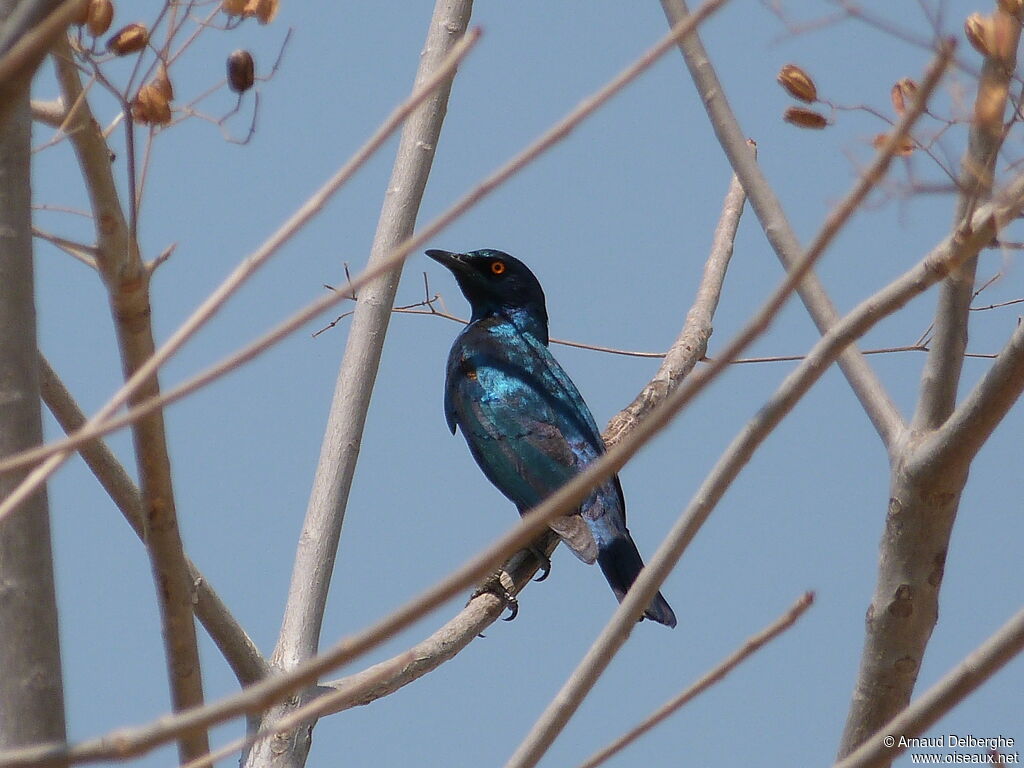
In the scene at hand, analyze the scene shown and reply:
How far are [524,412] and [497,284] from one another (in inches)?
42.7

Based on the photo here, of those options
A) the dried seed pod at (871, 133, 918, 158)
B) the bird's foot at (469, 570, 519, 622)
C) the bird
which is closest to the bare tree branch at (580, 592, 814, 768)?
the dried seed pod at (871, 133, 918, 158)

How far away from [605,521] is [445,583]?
5.02 meters

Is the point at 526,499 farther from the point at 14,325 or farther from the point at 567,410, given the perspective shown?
the point at 14,325

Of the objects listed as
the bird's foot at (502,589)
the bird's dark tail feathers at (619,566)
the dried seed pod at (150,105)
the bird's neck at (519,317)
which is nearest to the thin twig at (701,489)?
the dried seed pod at (150,105)

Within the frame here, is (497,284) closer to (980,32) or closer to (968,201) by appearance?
(980,32)

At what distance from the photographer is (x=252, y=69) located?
7.54ft

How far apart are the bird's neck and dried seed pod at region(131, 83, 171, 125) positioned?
17.7 ft

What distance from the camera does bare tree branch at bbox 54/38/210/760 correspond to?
1.83m

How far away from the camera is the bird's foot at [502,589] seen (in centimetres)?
475

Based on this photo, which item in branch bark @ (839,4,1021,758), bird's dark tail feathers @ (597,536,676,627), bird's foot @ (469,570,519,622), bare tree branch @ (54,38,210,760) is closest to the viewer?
bare tree branch @ (54,38,210,760)

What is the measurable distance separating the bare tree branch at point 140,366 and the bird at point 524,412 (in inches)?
137

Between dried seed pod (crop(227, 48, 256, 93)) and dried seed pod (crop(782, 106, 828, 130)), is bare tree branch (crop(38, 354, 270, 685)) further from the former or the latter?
dried seed pod (crop(782, 106, 828, 130))

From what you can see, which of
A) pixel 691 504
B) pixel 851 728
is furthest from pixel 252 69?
pixel 851 728

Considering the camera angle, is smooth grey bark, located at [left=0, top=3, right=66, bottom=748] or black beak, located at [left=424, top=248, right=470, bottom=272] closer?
smooth grey bark, located at [left=0, top=3, right=66, bottom=748]
